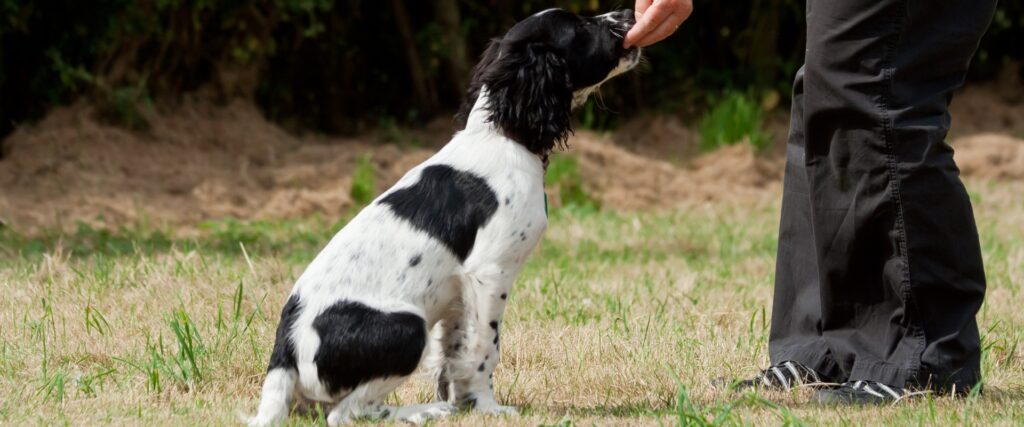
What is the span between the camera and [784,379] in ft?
13.6

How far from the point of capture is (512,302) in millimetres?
5398

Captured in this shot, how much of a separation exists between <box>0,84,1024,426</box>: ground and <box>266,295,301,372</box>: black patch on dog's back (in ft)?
0.53

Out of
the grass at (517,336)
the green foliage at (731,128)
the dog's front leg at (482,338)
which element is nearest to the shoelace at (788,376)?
the grass at (517,336)

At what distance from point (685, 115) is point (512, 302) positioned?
625cm

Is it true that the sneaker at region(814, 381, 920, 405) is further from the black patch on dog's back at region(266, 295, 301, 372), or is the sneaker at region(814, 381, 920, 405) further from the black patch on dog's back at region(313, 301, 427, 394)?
the black patch on dog's back at region(266, 295, 301, 372)

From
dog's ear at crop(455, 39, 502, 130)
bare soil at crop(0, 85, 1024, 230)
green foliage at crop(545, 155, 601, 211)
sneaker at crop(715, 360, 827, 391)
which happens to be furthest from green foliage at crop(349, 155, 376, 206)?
sneaker at crop(715, 360, 827, 391)

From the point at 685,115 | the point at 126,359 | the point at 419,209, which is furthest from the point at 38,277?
the point at 685,115

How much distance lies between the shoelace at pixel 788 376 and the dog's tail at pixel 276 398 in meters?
1.48

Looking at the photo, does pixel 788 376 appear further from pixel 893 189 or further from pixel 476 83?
pixel 476 83

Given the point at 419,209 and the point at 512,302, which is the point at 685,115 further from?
the point at 419,209

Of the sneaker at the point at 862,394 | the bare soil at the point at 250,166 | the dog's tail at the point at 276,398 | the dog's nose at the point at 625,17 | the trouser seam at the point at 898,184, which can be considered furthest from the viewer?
the bare soil at the point at 250,166

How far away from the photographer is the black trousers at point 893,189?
378 cm

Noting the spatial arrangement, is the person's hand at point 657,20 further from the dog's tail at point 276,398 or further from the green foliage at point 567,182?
the green foliage at point 567,182

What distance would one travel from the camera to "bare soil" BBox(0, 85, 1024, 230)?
26.8ft
